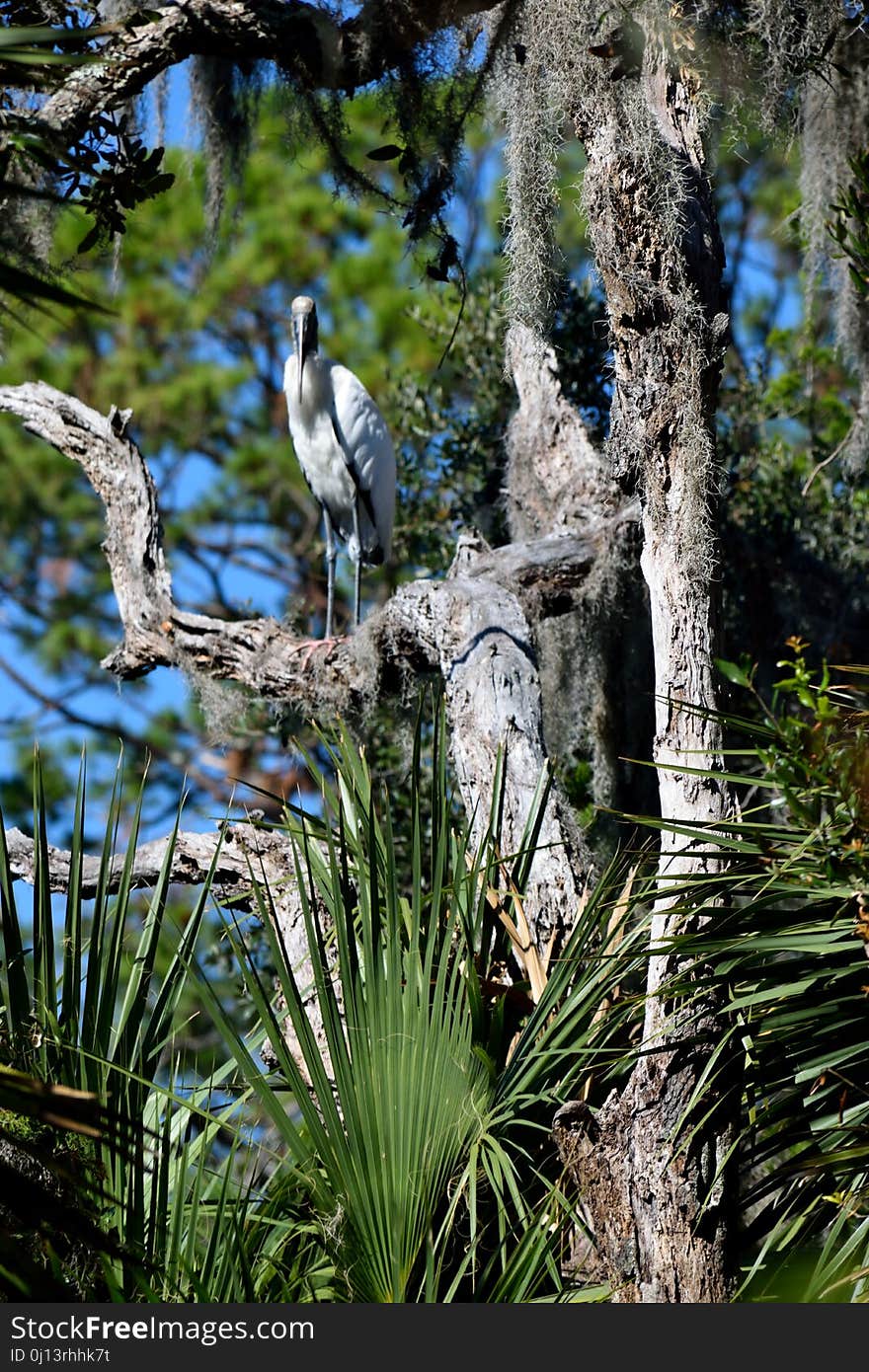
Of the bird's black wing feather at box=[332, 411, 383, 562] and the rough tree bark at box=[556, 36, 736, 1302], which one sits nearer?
the rough tree bark at box=[556, 36, 736, 1302]

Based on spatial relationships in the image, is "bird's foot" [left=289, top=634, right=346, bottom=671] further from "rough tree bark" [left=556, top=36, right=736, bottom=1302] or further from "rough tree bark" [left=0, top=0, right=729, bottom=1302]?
"rough tree bark" [left=556, top=36, right=736, bottom=1302]

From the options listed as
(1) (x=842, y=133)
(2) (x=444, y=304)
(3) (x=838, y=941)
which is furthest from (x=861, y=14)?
(2) (x=444, y=304)

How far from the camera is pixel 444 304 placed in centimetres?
763

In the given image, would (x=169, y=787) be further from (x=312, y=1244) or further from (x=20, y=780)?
(x=312, y=1244)

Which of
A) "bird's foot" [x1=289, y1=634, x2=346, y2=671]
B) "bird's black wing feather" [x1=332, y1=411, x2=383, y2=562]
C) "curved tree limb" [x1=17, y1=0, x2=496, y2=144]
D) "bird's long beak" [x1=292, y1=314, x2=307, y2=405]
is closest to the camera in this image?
"curved tree limb" [x1=17, y1=0, x2=496, y2=144]

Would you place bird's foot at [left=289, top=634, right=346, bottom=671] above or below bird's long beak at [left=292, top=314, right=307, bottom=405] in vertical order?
below

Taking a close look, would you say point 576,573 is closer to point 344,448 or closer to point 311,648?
point 311,648

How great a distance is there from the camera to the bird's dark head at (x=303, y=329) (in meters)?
6.67

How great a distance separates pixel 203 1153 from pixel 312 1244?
0.25 meters

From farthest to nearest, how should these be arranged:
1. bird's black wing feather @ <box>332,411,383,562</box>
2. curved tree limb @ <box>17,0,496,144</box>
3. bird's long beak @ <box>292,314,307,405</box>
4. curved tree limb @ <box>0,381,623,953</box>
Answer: bird's long beak @ <box>292,314,307,405</box> < bird's black wing feather @ <box>332,411,383,562</box> < curved tree limb @ <box>0,381,623,953</box> < curved tree limb @ <box>17,0,496,144</box>

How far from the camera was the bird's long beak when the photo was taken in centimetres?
665

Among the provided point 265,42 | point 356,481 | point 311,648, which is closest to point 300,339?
point 356,481

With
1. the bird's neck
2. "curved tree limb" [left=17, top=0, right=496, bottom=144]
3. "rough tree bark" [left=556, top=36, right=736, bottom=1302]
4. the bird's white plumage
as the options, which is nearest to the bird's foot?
"curved tree limb" [left=17, top=0, right=496, bottom=144]

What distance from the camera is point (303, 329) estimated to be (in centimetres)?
670
